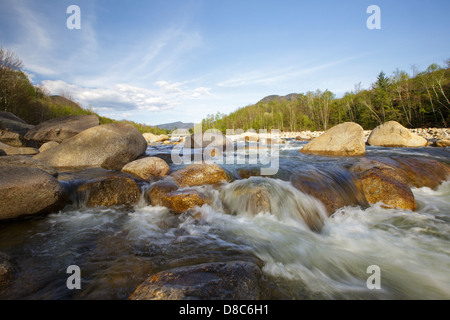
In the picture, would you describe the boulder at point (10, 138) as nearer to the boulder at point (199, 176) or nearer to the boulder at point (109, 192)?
the boulder at point (109, 192)

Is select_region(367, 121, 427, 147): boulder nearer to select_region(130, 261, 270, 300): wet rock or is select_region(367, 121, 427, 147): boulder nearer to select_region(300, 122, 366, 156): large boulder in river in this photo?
select_region(300, 122, 366, 156): large boulder in river

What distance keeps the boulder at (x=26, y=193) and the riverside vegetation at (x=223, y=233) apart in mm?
15

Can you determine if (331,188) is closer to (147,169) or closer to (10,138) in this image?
(147,169)

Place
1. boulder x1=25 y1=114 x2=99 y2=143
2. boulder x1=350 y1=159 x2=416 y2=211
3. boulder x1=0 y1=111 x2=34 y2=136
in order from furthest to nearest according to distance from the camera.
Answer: boulder x1=0 y1=111 x2=34 y2=136, boulder x1=25 y1=114 x2=99 y2=143, boulder x1=350 y1=159 x2=416 y2=211

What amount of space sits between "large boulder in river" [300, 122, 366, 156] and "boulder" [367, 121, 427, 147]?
5.25 meters

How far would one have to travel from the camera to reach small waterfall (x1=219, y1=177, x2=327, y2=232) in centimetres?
410

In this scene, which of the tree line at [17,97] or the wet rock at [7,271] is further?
the tree line at [17,97]

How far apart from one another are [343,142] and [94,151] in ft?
35.6

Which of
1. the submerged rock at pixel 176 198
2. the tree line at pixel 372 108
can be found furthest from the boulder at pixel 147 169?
the tree line at pixel 372 108

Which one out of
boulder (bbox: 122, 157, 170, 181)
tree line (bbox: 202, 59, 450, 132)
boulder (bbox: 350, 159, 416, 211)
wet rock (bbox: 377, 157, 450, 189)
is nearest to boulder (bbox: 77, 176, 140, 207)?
boulder (bbox: 122, 157, 170, 181)

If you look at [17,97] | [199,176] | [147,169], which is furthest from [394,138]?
[17,97]

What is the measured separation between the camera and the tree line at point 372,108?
29344mm

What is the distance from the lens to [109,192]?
15.2 feet
